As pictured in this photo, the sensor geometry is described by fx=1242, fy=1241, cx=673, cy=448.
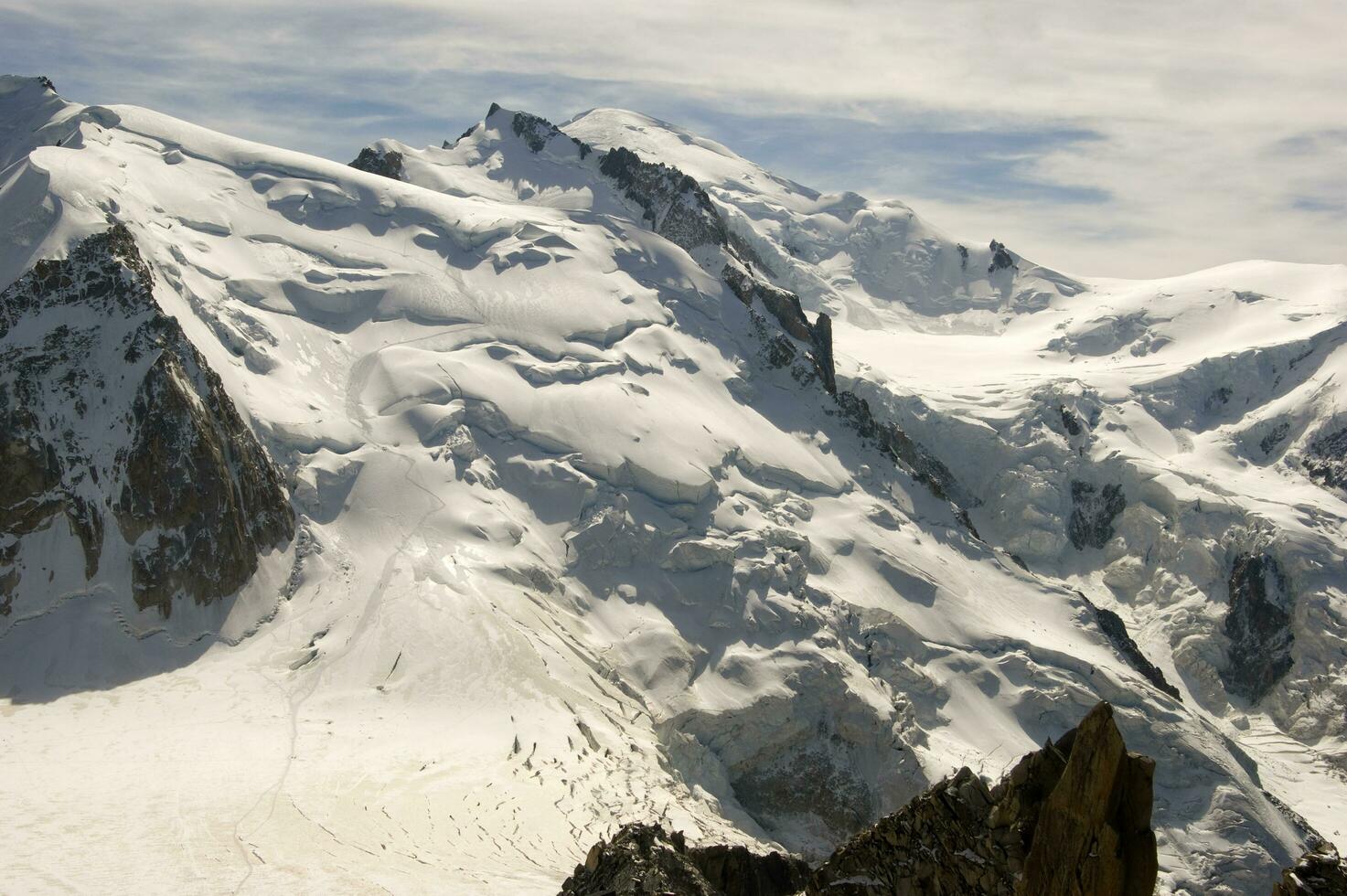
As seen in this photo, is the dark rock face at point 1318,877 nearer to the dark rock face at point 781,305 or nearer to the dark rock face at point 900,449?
the dark rock face at point 900,449

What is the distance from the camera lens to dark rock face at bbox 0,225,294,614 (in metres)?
78.9

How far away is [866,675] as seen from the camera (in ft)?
301

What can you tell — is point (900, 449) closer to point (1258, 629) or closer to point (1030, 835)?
point (1258, 629)

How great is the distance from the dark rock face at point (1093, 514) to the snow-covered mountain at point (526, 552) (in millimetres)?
469

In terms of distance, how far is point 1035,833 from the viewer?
17750 millimetres

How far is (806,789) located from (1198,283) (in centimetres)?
13141

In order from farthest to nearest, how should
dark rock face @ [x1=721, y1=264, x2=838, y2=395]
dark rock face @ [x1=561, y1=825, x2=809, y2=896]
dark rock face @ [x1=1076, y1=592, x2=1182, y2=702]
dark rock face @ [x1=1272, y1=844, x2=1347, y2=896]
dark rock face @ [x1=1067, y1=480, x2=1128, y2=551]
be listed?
dark rock face @ [x1=1067, y1=480, x2=1128, y2=551], dark rock face @ [x1=721, y1=264, x2=838, y2=395], dark rock face @ [x1=1076, y1=592, x2=1182, y2=702], dark rock face @ [x1=561, y1=825, x2=809, y2=896], dark rock face @ [x1=1272, y1=844, x2=1347, y2=896]

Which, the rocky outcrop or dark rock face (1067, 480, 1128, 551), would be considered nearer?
the rocky outcrop

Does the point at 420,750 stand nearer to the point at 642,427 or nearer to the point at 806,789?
the point at 806,789

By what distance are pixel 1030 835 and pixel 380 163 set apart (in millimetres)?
137827

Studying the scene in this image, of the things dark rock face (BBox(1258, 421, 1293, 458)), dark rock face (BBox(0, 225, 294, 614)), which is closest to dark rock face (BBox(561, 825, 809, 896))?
dark rock face (BBox(0, 225, 294, 614))

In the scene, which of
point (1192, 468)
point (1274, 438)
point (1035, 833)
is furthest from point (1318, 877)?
point (1274, 438)

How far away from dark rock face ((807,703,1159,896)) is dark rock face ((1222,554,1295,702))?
385 ft

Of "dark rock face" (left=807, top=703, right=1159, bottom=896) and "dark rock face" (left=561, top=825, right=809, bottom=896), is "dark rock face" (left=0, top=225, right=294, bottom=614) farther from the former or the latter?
"dark rock face" (left=807, top=703, right=1159, bottom=896)
